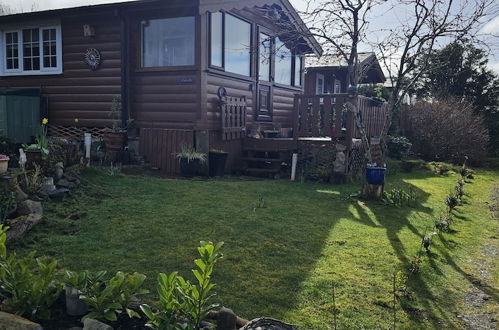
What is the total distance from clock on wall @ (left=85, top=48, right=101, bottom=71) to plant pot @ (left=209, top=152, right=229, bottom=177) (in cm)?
370

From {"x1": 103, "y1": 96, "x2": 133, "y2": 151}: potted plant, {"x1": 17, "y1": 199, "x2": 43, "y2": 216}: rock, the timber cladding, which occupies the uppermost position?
the timber cladding

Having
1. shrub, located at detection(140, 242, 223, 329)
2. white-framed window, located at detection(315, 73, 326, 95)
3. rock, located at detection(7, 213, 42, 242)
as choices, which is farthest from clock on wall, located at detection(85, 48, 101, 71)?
white-framed window, located at detection(315, 73, 326, 95)

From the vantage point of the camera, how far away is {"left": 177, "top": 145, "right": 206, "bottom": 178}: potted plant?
26.6 ft

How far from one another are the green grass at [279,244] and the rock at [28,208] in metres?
0.14

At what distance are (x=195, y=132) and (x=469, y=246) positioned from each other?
5.54 metres

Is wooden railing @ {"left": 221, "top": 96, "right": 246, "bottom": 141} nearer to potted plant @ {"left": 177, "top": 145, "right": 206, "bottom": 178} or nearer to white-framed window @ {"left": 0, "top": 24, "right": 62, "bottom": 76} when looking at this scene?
potted plant @ {"left": 177, "top": 145, "right": 206, "bottom": 178}

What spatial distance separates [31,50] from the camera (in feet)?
35.0

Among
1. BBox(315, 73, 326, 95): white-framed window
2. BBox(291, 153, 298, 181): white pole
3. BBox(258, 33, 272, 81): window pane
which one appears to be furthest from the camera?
BBox(315, 73, 326, 95): white-framed window

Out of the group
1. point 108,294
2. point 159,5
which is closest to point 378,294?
point 108,294

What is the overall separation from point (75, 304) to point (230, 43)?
859 centimetres

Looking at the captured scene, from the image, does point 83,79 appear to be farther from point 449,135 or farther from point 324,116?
point 449,135

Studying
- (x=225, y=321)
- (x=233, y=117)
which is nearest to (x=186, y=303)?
(x=225, y=321)

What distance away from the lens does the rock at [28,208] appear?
14.1ft

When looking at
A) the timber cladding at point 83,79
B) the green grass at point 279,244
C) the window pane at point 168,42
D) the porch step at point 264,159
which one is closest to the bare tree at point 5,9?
the timber cladding at point 83,79
